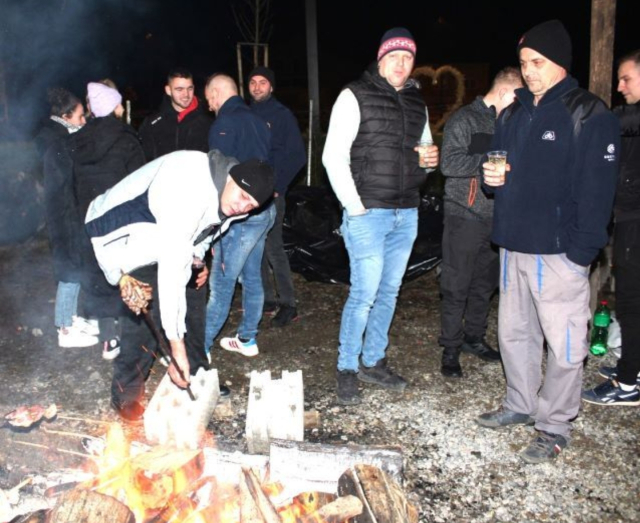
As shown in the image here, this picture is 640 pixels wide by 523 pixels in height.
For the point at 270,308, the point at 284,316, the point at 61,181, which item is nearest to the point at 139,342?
the point at 61,181

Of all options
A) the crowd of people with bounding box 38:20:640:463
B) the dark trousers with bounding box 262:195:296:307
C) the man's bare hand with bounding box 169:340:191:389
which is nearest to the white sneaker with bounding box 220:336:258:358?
the crowd of people with bounding box 38:20:640:463

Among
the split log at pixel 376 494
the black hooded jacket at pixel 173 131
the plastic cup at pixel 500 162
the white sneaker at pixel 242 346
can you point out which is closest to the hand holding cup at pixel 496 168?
the plastic cup at pixel 500 162

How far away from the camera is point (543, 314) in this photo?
3.32 m

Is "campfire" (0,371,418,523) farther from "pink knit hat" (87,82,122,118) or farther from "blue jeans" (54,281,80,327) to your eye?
"pink knit hat" (87,82,122,118)

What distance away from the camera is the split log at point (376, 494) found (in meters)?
2.48

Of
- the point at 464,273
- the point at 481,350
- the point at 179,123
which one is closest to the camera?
the point at 464,273

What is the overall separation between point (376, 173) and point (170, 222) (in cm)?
159

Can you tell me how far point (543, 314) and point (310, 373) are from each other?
2.01 m

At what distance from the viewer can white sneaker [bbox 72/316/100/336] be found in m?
5.12

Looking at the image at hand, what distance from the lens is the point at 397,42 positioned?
367cm

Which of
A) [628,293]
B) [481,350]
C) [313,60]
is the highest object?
[313,60]

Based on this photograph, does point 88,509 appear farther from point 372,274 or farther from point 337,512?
point 372,274

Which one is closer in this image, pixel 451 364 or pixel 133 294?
pixel 133 294

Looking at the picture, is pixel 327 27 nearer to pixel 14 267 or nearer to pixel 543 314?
pixel 14 267
